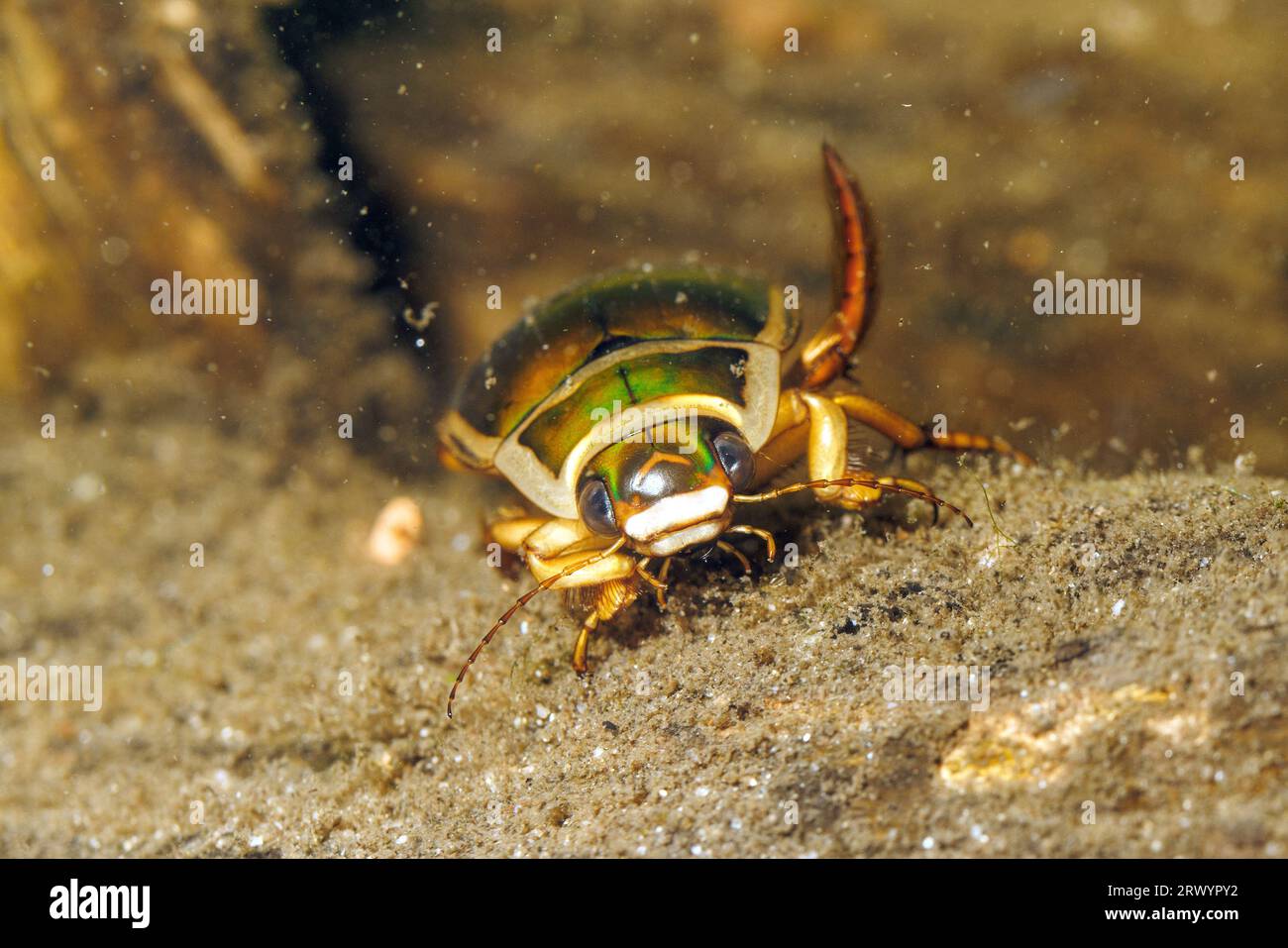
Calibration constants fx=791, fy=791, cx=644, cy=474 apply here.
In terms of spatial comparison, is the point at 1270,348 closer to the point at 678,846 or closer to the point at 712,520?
the point at 712,520

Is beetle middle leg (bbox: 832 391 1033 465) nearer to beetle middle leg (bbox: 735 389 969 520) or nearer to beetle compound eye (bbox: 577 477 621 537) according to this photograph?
beetle middle leg (bbox: 735 389 969 520)

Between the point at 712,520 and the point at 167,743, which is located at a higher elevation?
the point at 712,520

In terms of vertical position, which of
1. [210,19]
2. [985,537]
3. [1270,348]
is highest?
[210,19]

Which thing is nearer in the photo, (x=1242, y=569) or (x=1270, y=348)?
(x=1242, y=569)

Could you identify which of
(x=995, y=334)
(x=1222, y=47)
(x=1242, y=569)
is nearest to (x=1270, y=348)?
(x=995, y=334)

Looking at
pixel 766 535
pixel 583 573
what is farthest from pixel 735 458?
pixel 583 573

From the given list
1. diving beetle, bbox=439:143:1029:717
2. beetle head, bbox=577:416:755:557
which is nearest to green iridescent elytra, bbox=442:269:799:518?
diving beetle, bbox=439:143:1029:717

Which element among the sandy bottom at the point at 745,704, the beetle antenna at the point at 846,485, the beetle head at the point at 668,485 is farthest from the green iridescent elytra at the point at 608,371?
the sandy bottom at the point at 745,704
